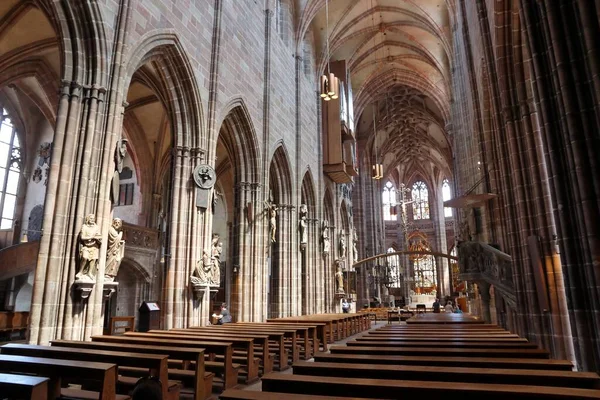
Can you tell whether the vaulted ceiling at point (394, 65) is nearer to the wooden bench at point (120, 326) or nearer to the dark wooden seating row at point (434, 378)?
the wooden bench at point (120, 326)

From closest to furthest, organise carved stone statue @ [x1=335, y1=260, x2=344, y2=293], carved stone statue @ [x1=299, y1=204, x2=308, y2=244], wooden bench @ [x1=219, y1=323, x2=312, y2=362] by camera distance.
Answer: wooden bench @ [x1=219, y1=323, x2=312, y2=362]
carved stone statue @ [x1=299, y1=204, x2=308, y2=244]
carved stone statue @ [x1=335, y1=260, x2=344, y2=293]

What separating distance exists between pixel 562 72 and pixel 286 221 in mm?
13400

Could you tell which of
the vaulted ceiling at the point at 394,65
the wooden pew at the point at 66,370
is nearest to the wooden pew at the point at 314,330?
the wooden pew at the point at 66,370

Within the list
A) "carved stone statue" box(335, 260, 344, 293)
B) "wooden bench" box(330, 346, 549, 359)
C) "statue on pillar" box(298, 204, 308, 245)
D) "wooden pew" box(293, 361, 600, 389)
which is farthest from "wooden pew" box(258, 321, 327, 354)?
"carved stone statue" box(335, 260, 344, 293)

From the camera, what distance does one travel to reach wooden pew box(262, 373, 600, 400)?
233cm

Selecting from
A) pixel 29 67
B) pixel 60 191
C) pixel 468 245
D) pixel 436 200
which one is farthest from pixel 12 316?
pixel 436 200

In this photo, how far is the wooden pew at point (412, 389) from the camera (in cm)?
233

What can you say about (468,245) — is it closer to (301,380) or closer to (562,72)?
(562,72)

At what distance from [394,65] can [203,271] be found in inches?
879

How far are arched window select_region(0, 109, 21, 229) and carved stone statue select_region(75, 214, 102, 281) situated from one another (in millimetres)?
14353

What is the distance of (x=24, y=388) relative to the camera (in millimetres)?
2713

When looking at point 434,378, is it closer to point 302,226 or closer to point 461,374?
point 461,374

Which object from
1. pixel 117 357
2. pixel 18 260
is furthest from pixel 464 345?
pixel 18 260

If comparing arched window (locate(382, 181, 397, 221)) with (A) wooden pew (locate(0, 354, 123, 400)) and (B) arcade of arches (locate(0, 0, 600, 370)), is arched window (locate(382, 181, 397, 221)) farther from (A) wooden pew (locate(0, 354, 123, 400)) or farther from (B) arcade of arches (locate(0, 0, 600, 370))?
(A) wooden pew (locate(0, 354, 123, 400))
